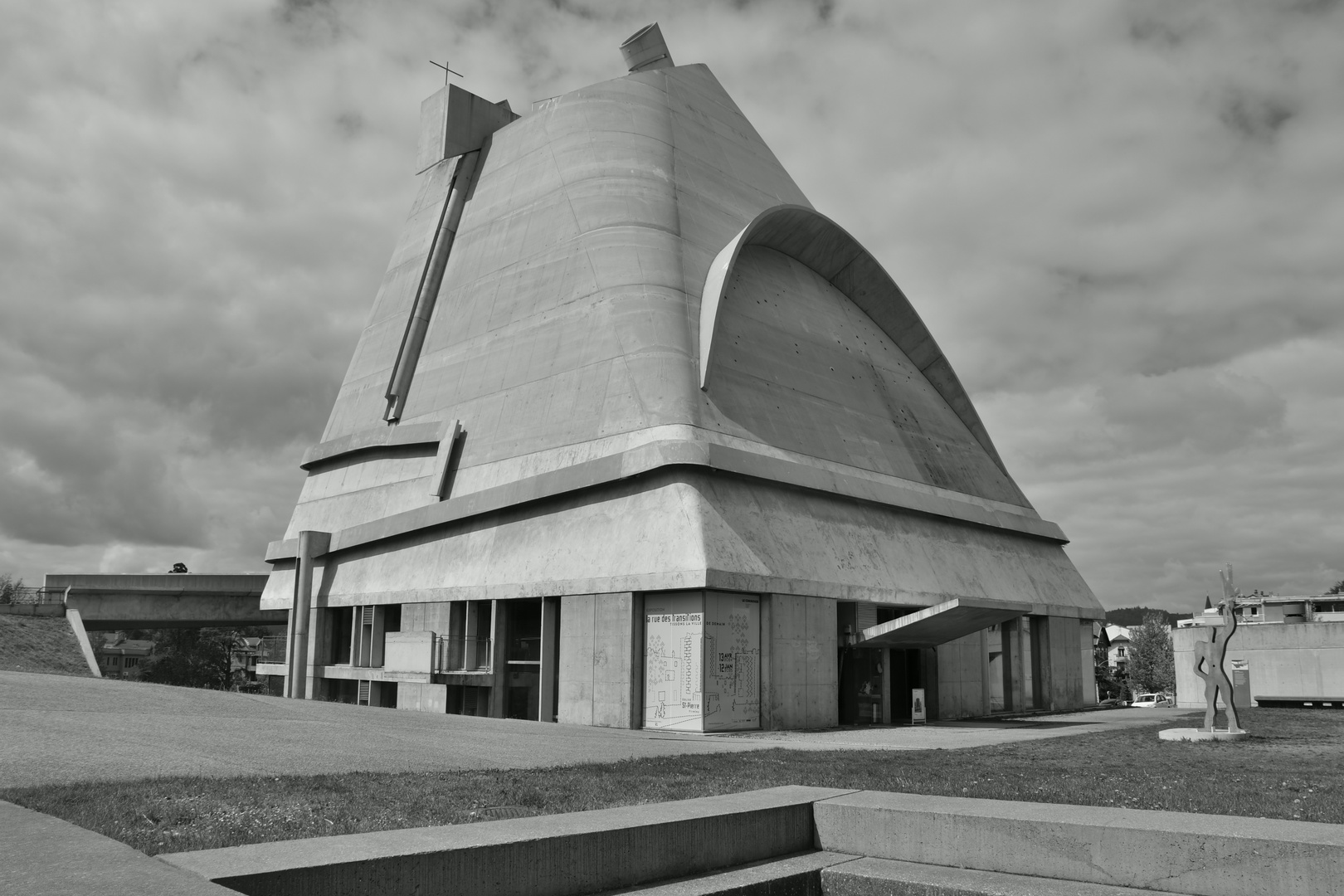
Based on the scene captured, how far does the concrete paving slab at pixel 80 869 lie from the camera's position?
4.12 meters

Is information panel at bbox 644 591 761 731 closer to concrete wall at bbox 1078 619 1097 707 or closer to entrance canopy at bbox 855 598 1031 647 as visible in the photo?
entrance canopy at bbox 855 598 1031 647

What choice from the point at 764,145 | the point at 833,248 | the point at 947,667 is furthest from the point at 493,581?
the point at 764,145

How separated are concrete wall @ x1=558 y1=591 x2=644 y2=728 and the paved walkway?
127cm

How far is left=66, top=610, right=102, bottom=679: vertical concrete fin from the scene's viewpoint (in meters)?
42.1

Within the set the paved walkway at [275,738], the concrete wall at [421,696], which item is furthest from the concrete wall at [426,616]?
the paved walkway at [275,738]

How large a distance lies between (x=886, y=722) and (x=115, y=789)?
23743 millimetres

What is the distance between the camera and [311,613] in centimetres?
4088

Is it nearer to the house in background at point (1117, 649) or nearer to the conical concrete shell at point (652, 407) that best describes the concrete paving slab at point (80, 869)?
the conical concrete shell at point (652, 407)

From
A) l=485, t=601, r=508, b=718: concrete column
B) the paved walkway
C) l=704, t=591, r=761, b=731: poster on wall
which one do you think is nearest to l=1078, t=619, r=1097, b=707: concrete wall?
the paved walkway

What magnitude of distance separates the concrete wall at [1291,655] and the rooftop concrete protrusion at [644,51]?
32665 millimetres

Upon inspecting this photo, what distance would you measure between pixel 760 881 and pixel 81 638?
4742cm

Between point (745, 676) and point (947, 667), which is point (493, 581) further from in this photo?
→ point (947, 667)

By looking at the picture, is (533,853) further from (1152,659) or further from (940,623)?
(1152,659)

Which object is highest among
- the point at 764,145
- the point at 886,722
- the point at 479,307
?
the point at 764,145
